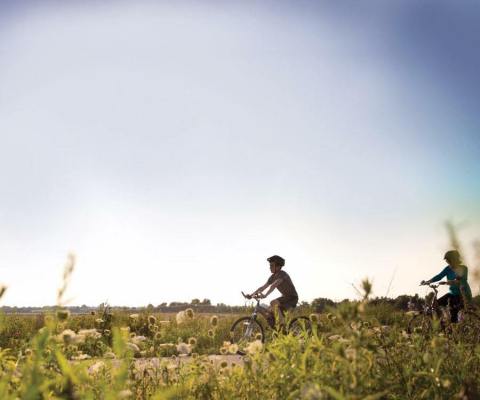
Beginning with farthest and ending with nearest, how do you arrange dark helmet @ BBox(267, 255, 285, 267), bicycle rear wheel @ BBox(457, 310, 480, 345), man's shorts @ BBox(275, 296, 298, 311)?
1. dark helmet @ BBox(267, 255, 285, 267)
2. man's shorts @ BBox(275, 296, 298, 311)
3. bicycle rear wheel @ BBox(457, 310, 480, 345)

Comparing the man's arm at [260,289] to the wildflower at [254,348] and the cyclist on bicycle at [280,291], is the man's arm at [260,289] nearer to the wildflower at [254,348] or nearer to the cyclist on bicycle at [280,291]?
the cyclist on bicycle at [280,291]

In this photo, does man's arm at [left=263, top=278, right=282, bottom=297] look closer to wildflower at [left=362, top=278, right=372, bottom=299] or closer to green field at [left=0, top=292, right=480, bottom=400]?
green field at [left=0, top=292, right=480, bottom=400]

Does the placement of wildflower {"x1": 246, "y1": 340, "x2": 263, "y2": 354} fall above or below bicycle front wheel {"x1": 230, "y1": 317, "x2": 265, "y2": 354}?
below

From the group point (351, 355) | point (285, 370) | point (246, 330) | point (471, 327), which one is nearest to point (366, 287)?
point (351, 355)

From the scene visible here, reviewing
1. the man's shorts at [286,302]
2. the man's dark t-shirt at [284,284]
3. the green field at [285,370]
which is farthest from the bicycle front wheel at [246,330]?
the green field at [285,370]

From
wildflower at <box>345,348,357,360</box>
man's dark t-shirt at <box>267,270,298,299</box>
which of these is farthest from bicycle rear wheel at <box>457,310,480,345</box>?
man's dark t-shirt at <box>267,270,298,299</box>

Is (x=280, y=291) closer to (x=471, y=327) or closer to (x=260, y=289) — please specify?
(x=260, y=289)

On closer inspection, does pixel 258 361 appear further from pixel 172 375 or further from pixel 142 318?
pixel 142 318

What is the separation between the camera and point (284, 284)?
34.1 feet

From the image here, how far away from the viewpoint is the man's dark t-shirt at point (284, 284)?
10.3m

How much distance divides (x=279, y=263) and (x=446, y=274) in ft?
10.6

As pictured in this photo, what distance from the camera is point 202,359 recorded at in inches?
157

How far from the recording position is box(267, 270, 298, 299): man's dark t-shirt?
1034 centimetres

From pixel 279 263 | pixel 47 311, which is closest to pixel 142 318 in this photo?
pixel 279 263
